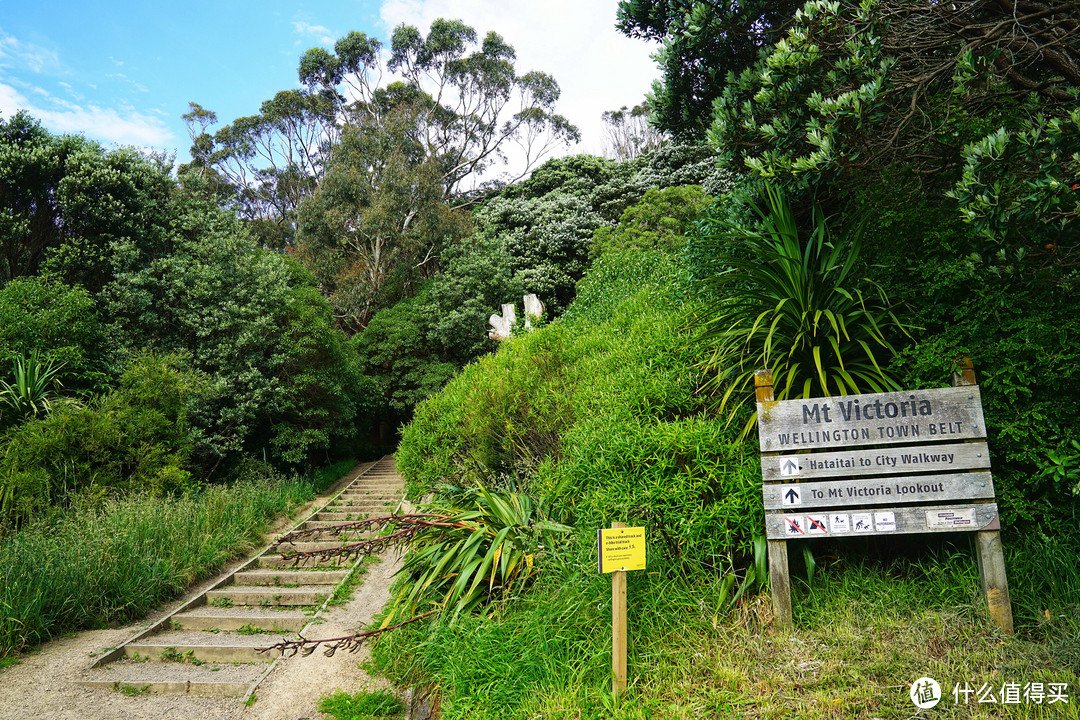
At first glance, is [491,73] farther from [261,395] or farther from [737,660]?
[737,660]

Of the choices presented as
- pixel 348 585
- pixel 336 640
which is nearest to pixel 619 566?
pixel 336 640

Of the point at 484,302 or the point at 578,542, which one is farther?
the point at 484,302

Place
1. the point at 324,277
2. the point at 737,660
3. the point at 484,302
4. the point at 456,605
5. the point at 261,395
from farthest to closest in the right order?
the point at 324,277, the point at 484,302, the point at 261,395, the point at 456,605, the point at 737,660

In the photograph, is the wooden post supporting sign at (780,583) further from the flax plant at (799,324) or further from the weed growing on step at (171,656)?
the weed growing on step at (171,656)

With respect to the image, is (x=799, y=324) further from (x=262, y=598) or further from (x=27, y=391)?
(x=27, y=391)

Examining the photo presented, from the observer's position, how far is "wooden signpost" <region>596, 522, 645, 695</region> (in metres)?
2.96

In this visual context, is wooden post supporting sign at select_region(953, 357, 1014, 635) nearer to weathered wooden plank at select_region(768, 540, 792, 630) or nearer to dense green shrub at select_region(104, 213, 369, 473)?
weathered wooden plank at select_region(768, 540, 792, 630)

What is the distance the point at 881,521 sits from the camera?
3.19 m

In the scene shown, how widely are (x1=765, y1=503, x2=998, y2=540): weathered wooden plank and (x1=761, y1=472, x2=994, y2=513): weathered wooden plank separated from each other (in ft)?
0.15

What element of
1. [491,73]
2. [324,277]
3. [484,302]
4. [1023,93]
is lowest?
[1023,93]

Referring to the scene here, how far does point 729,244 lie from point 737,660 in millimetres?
3035

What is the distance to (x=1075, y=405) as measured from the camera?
3199 millimetres

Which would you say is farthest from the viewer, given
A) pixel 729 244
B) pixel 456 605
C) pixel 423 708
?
pixel 729 244

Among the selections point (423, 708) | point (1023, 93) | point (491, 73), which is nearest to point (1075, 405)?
point (1023, 93)
